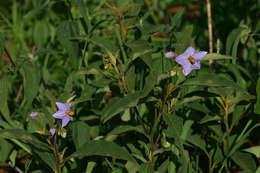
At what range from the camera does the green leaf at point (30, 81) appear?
156cm

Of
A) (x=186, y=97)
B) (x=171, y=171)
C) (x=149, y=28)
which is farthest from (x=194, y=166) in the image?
(x=149, y=28)

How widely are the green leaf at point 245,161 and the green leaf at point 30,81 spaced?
3.17 ft

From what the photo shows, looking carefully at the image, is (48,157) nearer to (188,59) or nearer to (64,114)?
(64,114)

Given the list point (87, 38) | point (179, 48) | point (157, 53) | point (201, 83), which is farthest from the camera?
point (157, 53)

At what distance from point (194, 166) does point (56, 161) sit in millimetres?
672

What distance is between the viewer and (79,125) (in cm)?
143

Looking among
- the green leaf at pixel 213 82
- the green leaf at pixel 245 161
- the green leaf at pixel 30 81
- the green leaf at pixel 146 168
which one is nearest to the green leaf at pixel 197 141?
the green leaf at pixel 245 161

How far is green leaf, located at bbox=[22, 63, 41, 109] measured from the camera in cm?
156

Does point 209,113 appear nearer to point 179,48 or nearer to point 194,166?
point 194,166

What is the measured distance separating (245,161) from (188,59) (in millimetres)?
619

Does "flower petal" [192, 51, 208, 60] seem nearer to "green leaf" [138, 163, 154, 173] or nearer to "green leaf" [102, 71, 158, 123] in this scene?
"green leaf" [102, 71, 158, 123]

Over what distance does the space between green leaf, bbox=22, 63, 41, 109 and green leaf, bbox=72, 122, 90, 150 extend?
0.29 metres

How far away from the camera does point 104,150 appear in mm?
1123

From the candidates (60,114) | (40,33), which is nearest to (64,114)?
(60,114)
